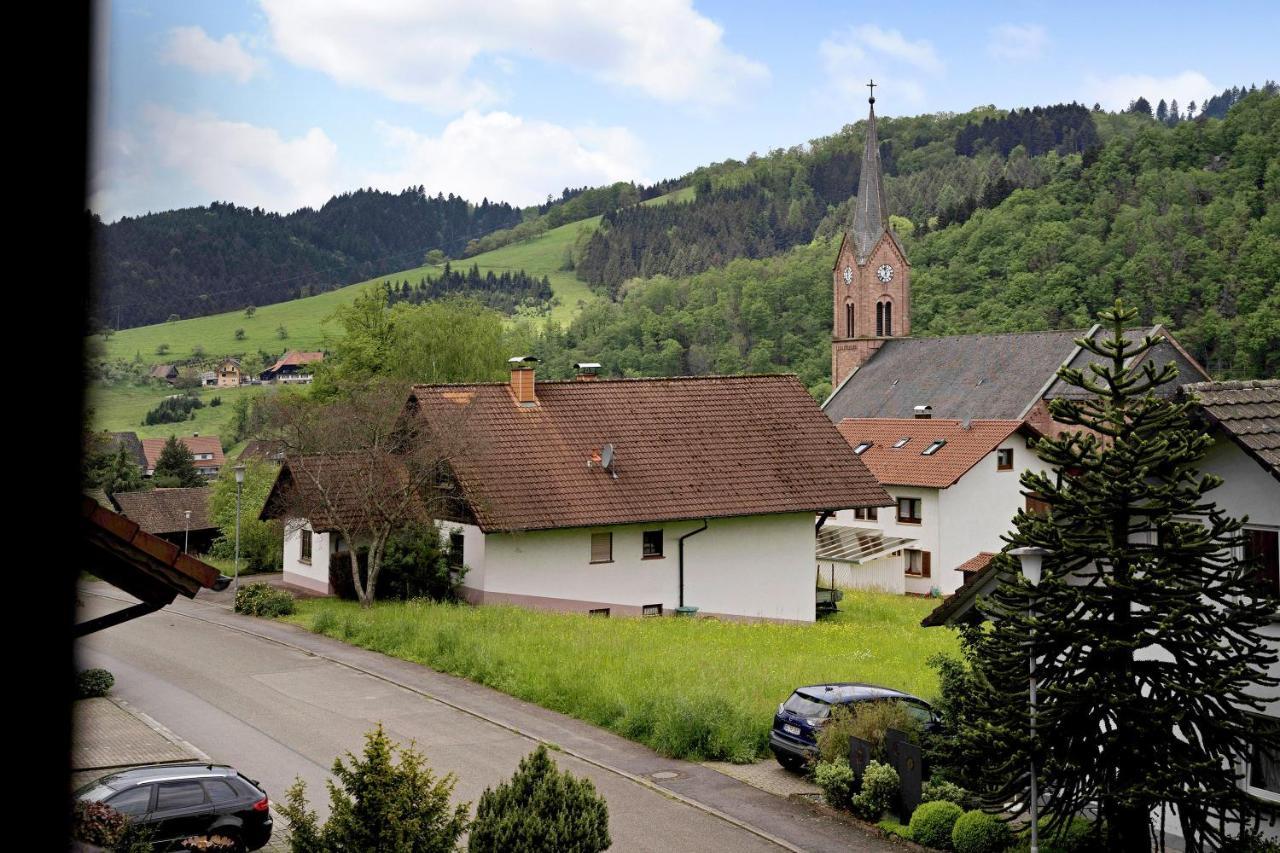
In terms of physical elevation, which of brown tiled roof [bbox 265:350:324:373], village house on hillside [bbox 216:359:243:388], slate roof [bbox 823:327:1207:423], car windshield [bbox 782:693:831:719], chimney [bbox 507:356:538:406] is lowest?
car windshield [bbox 782:693:831:719]

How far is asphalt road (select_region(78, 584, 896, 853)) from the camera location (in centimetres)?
1401

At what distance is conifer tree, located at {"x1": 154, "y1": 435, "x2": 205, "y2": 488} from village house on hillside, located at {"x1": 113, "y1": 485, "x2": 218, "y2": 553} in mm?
5880

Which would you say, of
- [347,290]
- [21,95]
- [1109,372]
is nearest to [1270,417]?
[1109,372]

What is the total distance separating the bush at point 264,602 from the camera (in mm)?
27969

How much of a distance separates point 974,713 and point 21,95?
1099cm

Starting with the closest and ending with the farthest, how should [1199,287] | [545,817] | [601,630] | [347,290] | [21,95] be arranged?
1. [21,95]
2. [545,817]
3. [601,630]
4. [1199,287]
5. [347,290]

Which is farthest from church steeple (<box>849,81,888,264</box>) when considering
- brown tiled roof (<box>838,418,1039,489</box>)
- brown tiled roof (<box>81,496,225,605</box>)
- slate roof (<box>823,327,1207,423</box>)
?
brown tiled roof (<box>81,496,225,605</box>)

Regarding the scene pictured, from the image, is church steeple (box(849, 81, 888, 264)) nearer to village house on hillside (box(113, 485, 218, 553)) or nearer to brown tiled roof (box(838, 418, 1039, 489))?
brown tiled roof (box(838, 418, 1039, 489))

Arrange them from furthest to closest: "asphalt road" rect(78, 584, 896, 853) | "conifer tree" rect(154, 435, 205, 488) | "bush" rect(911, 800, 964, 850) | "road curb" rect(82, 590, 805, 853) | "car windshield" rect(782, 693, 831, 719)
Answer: "conifer tree" rect(154, 435, 205, 488)
"car windshield" rect(782, 693, 831, 719)
"asphalt road" rect(78, 584, 896, 853)
"road curb" rect(82, 590, 805, 853)
"bush" rect(911, 800, 964, 850)

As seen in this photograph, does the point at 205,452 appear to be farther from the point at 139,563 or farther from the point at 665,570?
the point at 139,563

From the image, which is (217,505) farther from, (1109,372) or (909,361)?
(909,361)

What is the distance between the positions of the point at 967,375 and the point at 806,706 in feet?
163

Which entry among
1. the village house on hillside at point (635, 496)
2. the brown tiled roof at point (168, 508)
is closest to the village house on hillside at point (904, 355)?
the village house on hillside at point (635, 496)

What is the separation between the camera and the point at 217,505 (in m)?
41.2
